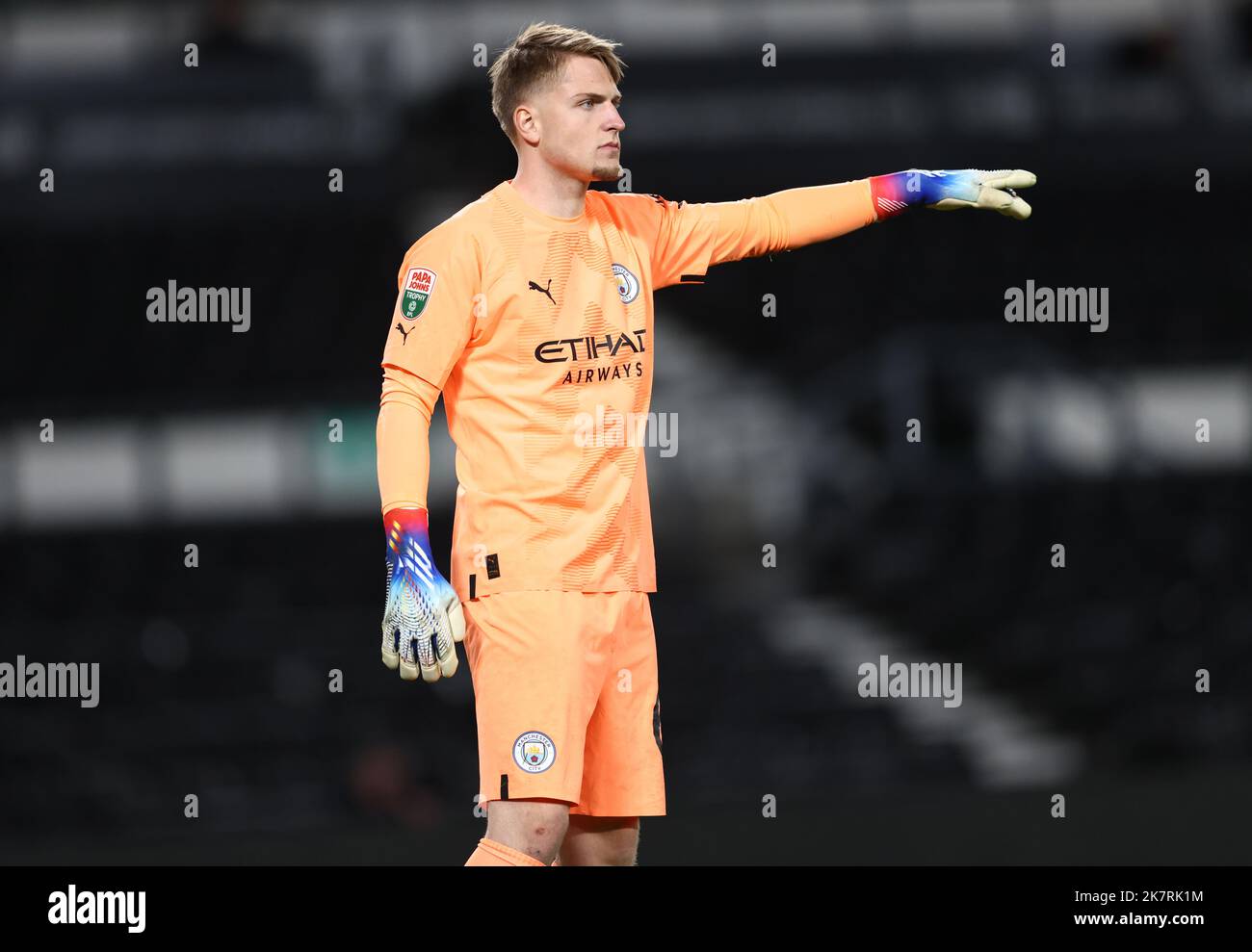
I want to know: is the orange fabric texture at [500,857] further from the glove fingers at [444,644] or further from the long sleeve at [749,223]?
the long sleeve at [749,223]

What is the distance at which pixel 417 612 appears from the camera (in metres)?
3.89

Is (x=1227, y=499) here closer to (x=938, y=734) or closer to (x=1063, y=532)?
(x=1063, y=532)

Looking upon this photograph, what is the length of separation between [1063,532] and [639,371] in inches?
274

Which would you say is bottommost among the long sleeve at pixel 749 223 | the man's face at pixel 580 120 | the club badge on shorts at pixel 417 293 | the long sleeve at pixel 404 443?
the long sleeve at pixel 404 443

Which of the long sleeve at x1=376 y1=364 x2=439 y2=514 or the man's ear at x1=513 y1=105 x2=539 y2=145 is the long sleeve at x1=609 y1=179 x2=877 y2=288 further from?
the long sleeve at x1=376 y1=364 x2=439 y2=514

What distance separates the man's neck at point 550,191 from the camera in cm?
419

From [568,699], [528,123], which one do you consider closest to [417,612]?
[568,699]

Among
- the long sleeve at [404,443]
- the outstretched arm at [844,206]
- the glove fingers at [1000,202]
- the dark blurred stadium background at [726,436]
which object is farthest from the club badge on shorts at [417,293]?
the dark blurred stadium background at [726,436]

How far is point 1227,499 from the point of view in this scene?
1116 cm

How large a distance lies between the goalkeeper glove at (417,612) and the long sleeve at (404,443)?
0.06m

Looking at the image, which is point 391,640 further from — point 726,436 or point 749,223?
point 726,436

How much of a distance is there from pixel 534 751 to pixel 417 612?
0.38 meters

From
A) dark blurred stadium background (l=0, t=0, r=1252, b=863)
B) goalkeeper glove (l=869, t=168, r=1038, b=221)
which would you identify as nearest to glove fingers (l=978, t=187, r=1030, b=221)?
goalkeeper glove (l=869, t=168, r=1038, b=221)

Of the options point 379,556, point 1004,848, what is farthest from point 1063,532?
point 1004,848
